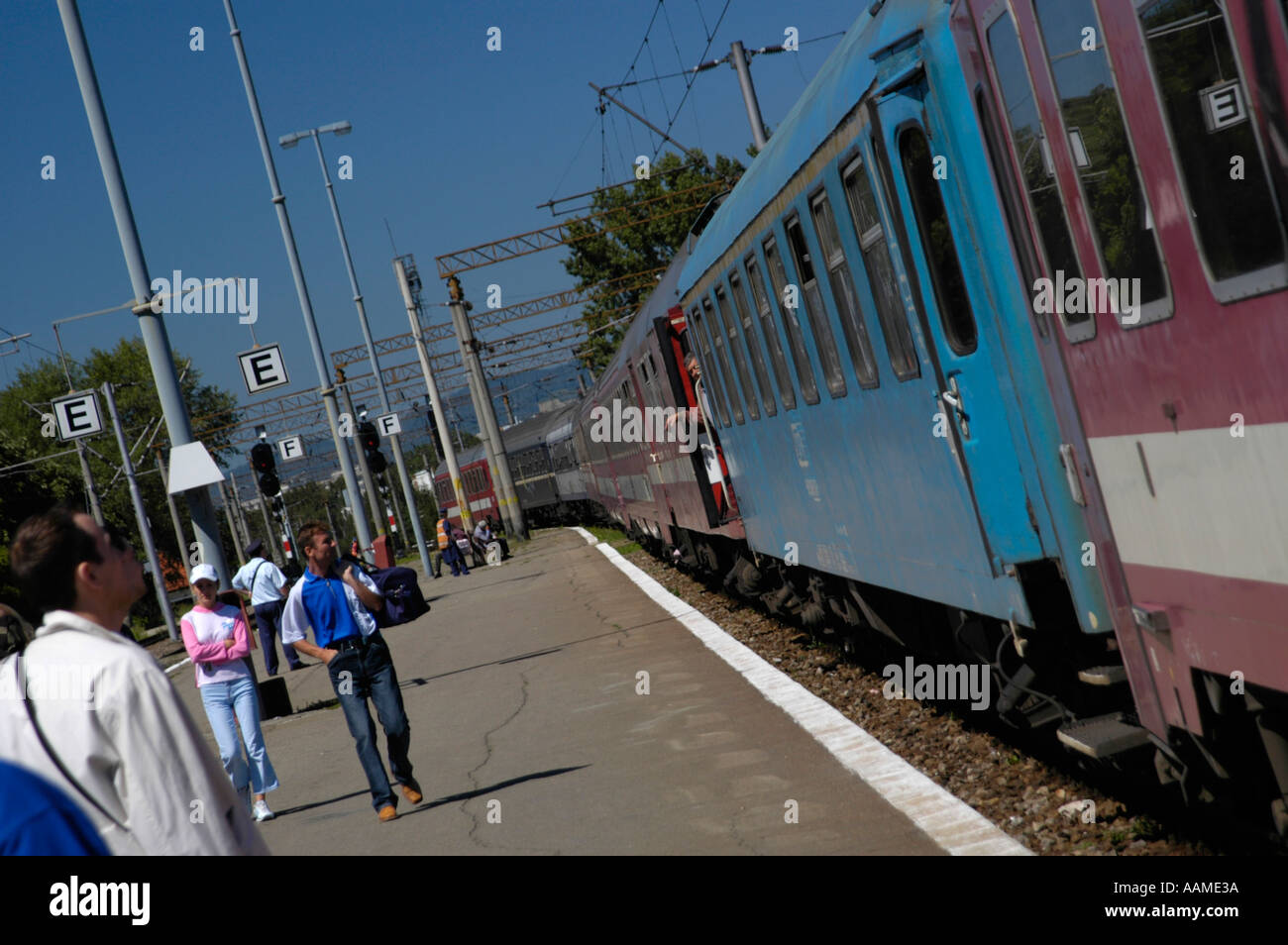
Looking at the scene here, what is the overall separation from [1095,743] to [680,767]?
13.6 feet

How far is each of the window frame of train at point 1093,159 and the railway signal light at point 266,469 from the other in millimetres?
16877

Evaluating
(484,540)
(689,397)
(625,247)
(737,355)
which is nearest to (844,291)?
(737,355)

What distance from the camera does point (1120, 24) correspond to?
13.1 feet

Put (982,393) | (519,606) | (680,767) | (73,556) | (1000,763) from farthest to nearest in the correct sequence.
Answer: (519,606), (680,767), (1000,763), (982,393), (73,556)

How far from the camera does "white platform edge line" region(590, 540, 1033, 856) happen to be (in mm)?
6246

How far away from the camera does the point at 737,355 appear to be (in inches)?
477

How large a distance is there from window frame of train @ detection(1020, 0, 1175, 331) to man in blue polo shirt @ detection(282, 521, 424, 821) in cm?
605

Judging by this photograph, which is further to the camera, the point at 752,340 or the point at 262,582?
the point at 262,582

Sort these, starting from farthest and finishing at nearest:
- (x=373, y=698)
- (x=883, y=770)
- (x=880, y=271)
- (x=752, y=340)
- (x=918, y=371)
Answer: (x=752, y=340) → (x=373, y=698) → (x=883, y=770) → (x=880, y=271) → (x=918, y=371)

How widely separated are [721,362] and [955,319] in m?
6.69

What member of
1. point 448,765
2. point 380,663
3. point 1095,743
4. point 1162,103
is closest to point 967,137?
point 1162,103

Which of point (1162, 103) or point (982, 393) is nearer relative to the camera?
point (1162, 103)

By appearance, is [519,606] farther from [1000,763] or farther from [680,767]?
[1000,763]

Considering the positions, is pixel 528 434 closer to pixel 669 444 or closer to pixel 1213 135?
pixel 669 444
